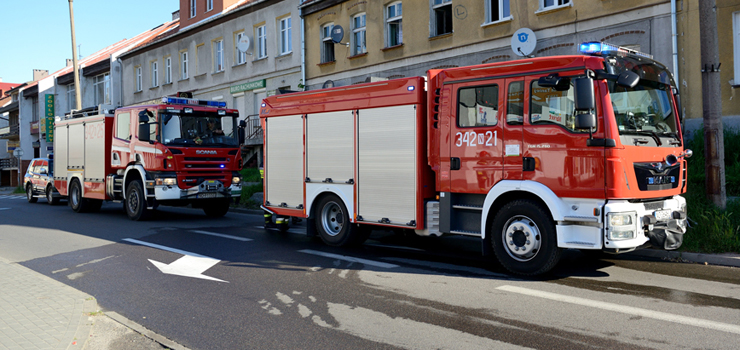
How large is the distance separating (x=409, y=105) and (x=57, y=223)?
1075 cm

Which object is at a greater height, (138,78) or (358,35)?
(138,78)

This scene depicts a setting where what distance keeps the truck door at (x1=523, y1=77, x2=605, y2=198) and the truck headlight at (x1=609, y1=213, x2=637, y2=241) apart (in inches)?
11.8

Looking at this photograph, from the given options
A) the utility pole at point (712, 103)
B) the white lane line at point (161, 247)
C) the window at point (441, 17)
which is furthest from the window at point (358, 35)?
the utility pole at point (712, 103)

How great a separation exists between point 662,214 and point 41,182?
74.8 ft

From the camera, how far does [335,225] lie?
995 centimetres

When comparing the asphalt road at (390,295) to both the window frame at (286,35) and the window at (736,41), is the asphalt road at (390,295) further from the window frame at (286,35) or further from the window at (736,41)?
the window frame at (286,35)

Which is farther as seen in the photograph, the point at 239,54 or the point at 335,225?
the point at 239,54

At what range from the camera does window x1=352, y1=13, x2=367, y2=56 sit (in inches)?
904

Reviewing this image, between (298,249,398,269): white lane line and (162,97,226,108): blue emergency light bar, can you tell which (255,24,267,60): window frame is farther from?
(298,249,398,269): white lane line

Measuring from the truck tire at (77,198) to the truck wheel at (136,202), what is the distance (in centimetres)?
323

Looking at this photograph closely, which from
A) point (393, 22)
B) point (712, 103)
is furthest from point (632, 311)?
point (393, 22)

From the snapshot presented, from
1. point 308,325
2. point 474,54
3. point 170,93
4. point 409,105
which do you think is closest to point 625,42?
point 474,54

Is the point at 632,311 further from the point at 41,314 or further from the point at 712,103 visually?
the point at 41,314

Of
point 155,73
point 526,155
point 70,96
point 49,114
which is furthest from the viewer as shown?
point 70,96
